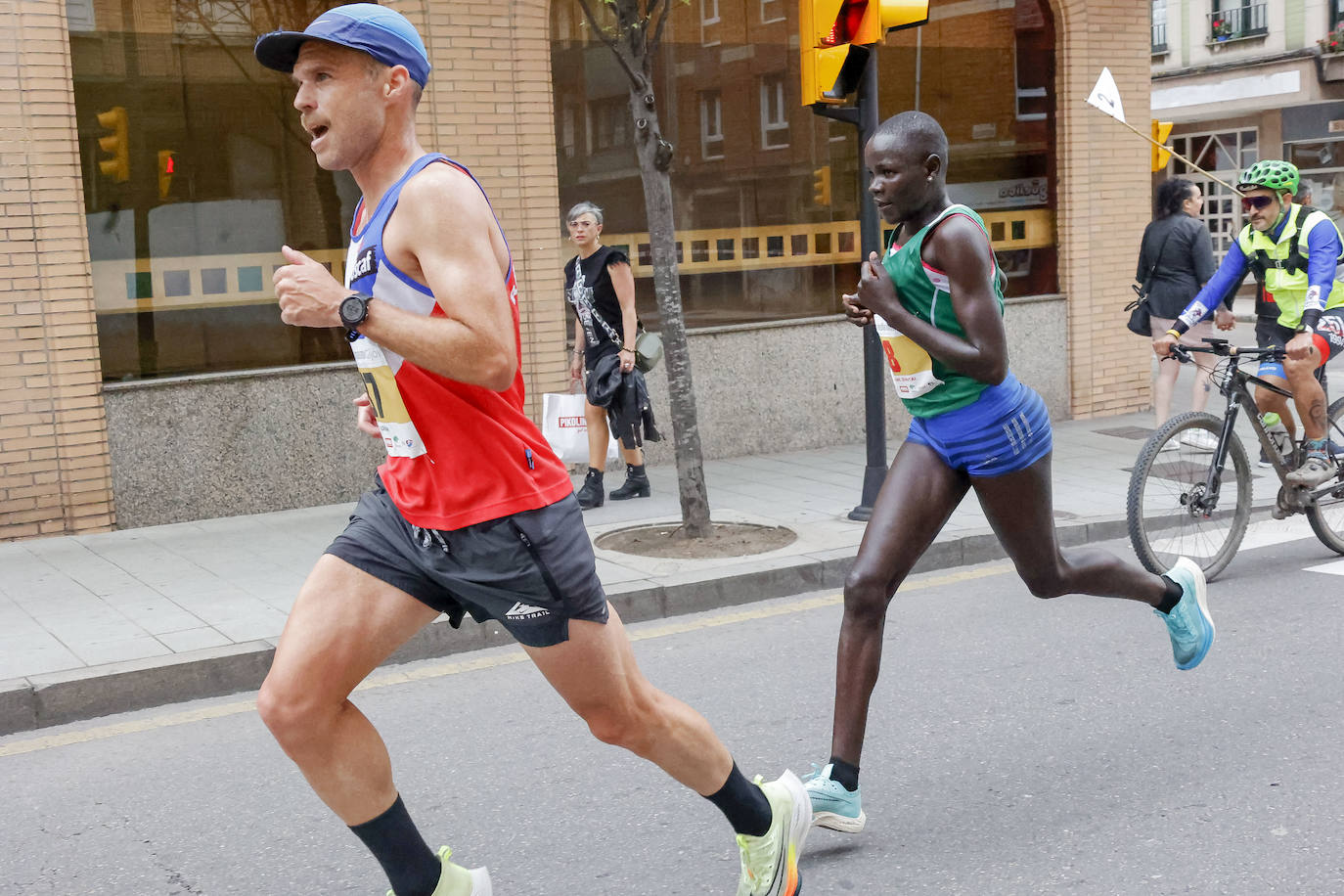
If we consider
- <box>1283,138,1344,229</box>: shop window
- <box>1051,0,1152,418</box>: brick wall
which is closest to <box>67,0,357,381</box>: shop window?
<box>1051,0,1152,418</box>: brick wall

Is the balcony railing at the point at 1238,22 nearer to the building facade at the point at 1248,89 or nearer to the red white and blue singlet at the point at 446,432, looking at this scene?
the building facade at the point at 1248,89

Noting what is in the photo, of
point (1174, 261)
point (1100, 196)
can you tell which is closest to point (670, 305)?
point (1174, 261)

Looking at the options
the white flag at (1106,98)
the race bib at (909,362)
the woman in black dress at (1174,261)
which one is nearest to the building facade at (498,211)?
the woman in black dress at (1174,261)

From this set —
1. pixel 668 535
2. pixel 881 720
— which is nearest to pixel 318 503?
pixel 668 535

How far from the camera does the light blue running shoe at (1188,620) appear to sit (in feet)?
15.8

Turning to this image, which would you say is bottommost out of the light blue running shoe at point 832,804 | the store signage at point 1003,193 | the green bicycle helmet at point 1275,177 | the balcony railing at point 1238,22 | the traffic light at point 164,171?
the light blue running shoe at point 832,804

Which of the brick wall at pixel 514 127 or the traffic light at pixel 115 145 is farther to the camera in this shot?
the brick wall at pixel 514 127

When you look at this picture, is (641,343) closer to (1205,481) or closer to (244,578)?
(244,578)

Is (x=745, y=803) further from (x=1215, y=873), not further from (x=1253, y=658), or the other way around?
(x=1253, y=658)

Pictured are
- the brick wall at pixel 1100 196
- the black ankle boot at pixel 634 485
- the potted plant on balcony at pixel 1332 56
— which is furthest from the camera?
the potted plant on balcony at pixel 1332 56

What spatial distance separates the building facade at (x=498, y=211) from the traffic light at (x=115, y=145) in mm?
15

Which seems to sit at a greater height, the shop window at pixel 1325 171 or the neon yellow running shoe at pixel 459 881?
the shop window at pixel 1325 171

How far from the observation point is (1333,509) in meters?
7.48

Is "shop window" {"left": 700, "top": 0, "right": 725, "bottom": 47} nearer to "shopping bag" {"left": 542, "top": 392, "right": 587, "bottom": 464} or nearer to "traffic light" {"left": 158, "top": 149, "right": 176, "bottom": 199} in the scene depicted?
"shopping bag" {"left": 542, "top": 392, "right": 587, "bottom": 464}
